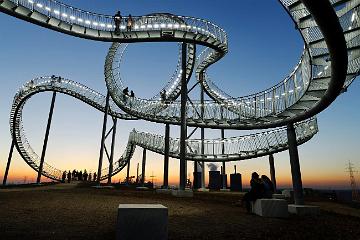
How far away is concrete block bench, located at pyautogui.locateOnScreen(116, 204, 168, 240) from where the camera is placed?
4.53 metres

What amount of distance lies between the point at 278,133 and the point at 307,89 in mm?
12732

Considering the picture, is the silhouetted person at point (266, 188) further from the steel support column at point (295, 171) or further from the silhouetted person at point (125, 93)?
the silhouetted person at point (125, 93)

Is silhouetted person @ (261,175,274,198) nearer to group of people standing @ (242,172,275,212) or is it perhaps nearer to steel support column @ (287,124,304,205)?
group of people standing @ (242,172,275,212)

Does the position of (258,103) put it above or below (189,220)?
above

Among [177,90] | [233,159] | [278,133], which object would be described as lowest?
[233,159]

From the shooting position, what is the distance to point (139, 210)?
4.61 metres

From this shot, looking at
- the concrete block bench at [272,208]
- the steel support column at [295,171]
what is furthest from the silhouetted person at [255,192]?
the steel support column at [295,171]

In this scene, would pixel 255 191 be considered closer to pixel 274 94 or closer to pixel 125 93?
pixel 274 94

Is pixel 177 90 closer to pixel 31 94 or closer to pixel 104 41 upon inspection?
pixel 104 41

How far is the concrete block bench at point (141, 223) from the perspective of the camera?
4.53 m

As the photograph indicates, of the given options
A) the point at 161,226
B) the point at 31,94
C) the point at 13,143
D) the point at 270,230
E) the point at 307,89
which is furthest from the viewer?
the point at 13,143

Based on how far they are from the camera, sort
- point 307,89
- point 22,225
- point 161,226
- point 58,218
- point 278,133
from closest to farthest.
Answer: point 161,226 → point 22,225 → point 58,218 → point 307,89 → point 278,133

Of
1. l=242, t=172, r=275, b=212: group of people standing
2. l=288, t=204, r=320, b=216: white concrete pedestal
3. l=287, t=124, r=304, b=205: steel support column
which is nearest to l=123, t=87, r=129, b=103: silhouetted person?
l=287, t=124, r=304, b=205: steel support column

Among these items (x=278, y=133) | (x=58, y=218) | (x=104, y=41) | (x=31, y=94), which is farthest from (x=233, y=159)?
(x=31, y=94)
